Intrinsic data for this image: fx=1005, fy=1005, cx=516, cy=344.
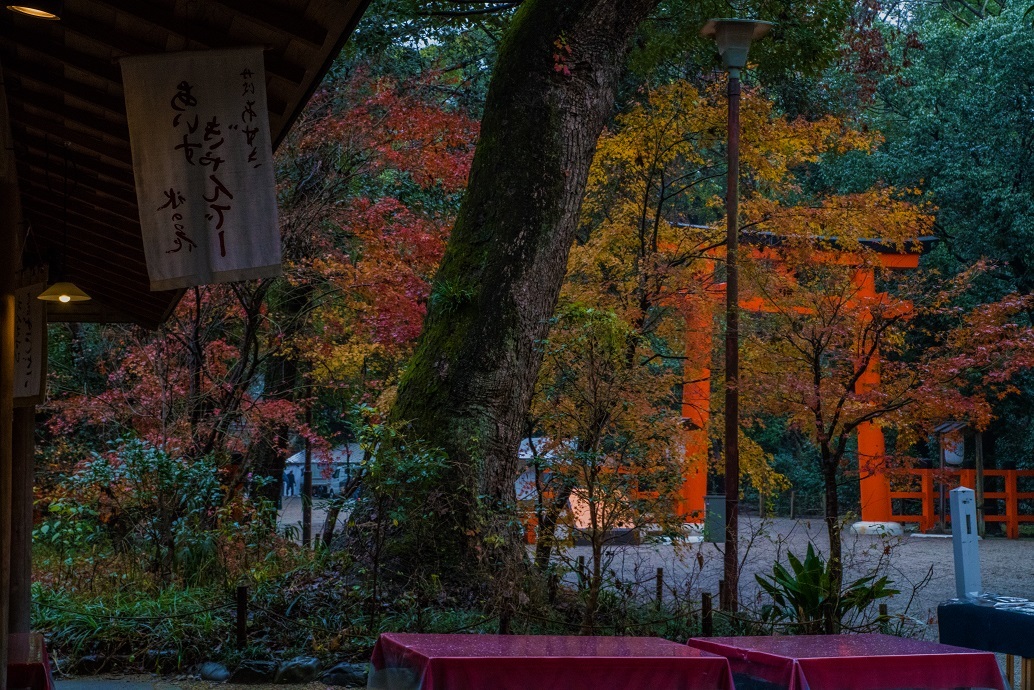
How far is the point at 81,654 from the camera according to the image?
8.16m

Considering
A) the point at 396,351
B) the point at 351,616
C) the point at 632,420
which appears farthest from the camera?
the point at 396,351

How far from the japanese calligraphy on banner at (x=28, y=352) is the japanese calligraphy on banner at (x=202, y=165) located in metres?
3.86

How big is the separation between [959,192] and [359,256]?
15.2m

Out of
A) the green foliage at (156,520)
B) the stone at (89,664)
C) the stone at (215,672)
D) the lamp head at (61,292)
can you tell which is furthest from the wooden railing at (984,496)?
the lamp head at (61,292)

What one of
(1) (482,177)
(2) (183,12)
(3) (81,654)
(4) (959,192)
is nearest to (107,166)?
(2) (183,12)

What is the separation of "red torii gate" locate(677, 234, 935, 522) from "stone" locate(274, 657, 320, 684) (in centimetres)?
352

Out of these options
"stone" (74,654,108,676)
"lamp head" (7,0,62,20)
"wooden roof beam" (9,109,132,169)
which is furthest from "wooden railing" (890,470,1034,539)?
"lamp head" (7,0,62,20)

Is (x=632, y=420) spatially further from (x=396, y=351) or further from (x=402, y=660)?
(x=402, y=660)

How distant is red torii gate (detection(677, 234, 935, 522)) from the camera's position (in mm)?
14180

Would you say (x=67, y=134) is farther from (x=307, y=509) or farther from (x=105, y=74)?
(x=307, y=509)

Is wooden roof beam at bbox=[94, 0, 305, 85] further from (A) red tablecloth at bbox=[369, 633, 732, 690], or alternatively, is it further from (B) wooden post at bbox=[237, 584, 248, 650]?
(B) wooden post at bbox=[237, 584, 248, 650]

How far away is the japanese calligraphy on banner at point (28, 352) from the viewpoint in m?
7.62

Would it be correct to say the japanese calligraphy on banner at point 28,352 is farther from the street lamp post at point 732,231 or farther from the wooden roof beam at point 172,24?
the street lamp post at point 732,231

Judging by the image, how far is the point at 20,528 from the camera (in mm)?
7812
